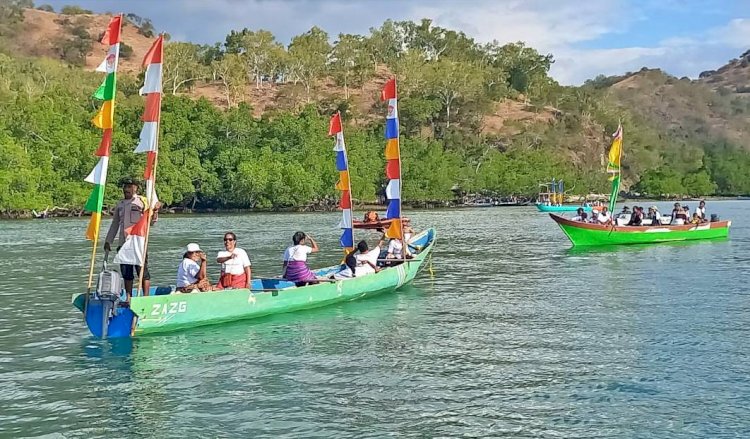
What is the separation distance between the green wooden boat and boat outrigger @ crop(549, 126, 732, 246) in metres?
18.7

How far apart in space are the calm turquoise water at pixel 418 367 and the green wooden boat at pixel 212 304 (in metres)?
0.33

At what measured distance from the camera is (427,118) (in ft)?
452

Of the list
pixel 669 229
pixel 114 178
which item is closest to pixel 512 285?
pixel 669 229

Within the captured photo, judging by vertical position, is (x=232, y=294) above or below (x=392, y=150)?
below

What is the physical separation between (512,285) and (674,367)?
480 inches

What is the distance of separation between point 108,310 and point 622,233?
100 ft

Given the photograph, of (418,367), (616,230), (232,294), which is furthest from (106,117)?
(616,230)

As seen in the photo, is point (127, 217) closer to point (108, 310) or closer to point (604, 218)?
point (108, 310)

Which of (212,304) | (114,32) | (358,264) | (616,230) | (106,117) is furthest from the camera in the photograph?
(616,230)

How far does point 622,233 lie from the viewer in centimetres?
4119

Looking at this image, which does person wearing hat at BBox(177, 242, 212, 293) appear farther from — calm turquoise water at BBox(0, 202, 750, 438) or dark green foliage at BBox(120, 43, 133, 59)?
dark green foliage at BBox(120, 43, 133, 59)

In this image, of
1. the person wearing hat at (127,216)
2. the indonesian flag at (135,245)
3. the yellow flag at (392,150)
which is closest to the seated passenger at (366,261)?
the yellow flag at (392,150)

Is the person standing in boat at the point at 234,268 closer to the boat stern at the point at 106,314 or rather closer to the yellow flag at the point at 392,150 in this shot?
the boat stern at the point at 106,314

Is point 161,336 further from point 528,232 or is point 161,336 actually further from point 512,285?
point 528,232
